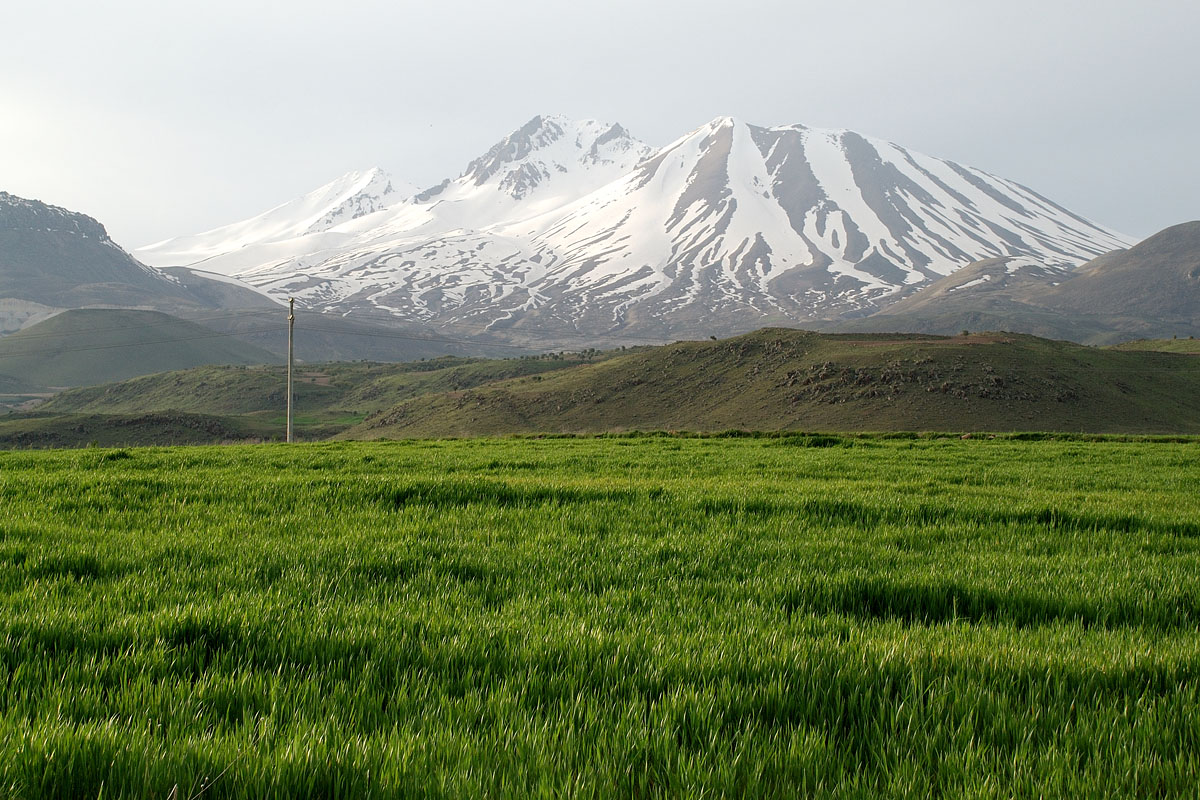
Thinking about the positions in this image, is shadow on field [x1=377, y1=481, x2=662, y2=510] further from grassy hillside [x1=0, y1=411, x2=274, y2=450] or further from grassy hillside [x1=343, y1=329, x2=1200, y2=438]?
grassy hillside [x1=0, y1=411, x2=274, y2=450]

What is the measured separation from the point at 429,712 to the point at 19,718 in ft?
5.92

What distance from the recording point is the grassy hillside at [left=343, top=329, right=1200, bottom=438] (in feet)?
234

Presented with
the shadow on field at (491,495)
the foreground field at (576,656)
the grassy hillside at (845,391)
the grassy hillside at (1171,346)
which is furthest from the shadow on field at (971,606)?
the grassy hillside at (1171,346)

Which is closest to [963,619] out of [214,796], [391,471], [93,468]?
[214,796]

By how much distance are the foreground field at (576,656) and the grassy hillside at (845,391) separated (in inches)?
2573

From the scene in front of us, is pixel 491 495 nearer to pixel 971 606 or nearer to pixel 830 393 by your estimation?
pixel 971 606

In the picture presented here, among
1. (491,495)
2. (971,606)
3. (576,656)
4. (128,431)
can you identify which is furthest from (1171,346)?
(128,431)

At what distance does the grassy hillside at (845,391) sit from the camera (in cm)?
7119

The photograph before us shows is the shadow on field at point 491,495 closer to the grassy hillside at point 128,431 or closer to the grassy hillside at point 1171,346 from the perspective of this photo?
the grassy hillside at point 128,431

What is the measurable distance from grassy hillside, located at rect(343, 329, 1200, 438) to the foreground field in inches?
2573

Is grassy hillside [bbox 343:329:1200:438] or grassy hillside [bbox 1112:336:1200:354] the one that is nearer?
grassy hillside [bbox 343:329:1200:438]

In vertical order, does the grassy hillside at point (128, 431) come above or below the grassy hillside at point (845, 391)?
below

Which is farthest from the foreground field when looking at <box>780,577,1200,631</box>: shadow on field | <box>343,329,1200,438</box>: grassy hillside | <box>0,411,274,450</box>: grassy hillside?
<box>0,411,274,450</box>: grassy hillside

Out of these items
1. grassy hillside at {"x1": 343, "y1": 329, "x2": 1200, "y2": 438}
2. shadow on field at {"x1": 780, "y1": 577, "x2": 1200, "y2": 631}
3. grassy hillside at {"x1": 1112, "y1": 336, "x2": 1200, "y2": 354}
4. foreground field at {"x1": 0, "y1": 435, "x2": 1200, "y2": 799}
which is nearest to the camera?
foreground field at {"x1": 0, "y1": 435, "x2": 1200, "y2": 799}
